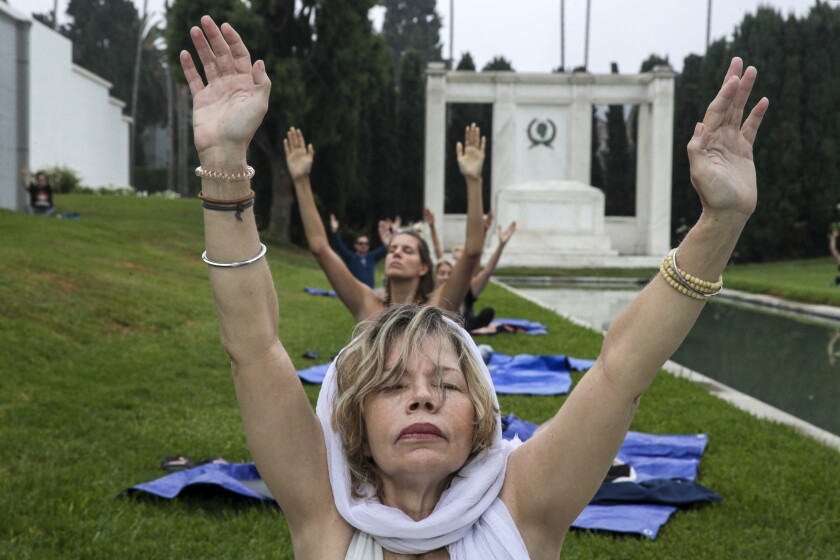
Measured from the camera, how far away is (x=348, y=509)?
183 cm

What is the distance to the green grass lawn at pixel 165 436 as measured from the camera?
3715 mm

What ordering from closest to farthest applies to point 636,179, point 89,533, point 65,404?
point 89,533 < point 65,404 < point 636,179

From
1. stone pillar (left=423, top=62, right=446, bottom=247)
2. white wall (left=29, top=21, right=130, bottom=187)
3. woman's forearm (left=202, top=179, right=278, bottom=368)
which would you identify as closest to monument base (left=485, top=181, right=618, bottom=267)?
stone pillar (left=423, top=62, right=446, bottom=247)

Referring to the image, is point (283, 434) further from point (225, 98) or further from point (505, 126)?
point (505, 126)

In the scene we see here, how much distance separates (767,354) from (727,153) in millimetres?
8770

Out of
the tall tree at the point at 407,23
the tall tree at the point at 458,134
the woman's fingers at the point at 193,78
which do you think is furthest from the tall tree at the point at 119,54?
the woman's fingers at the point at 193,78

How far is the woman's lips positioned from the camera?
1.81 meters

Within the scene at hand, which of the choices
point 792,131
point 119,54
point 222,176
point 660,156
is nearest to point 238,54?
point 222,176

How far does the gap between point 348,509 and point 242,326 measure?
0.41 meters

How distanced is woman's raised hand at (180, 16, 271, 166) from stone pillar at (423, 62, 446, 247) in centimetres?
2805

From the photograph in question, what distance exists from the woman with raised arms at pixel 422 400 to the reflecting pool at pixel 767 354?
16.3 ft

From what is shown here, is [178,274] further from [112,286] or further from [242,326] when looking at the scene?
[242,326]

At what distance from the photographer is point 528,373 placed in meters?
7.64

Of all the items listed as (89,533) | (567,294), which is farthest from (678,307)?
(567,294)
